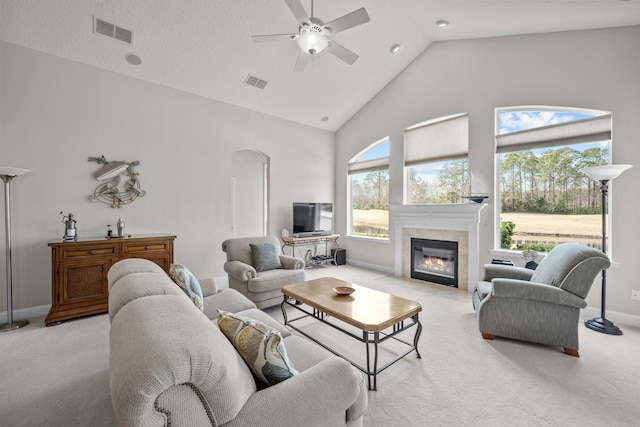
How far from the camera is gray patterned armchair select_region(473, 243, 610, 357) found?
2.39m

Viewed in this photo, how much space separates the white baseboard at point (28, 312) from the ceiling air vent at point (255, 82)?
4.06 m

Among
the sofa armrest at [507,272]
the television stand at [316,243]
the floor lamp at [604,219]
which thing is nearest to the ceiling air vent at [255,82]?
the television stand at [316,243]

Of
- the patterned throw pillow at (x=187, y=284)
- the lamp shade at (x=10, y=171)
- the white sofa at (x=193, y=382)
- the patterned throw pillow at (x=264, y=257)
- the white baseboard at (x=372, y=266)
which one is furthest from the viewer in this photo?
the white baseboard at (x=372, y=266)

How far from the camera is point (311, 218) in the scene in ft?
18.5

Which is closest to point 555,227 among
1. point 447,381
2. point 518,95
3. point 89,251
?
point 518,95

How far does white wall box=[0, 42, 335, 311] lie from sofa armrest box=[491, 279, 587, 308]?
3880 millimetres

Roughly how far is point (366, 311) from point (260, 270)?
180 cm

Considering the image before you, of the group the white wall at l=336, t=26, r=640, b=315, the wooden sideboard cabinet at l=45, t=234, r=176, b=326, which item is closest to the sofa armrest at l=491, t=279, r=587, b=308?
the white wall at l=336, t=26, r=640, b=315

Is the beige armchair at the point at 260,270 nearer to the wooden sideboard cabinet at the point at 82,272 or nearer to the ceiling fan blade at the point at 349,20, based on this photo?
the wooden sideboard cabinet at the point at 82,272

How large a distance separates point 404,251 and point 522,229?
1881mm

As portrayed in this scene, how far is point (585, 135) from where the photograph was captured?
341cm

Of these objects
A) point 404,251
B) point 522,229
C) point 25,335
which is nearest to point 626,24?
point 522,229

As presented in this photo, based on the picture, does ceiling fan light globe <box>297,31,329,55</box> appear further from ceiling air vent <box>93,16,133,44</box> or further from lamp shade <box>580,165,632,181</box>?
lamp shade <box>580,165,632,181</box>

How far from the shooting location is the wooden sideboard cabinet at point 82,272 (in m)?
3.02
